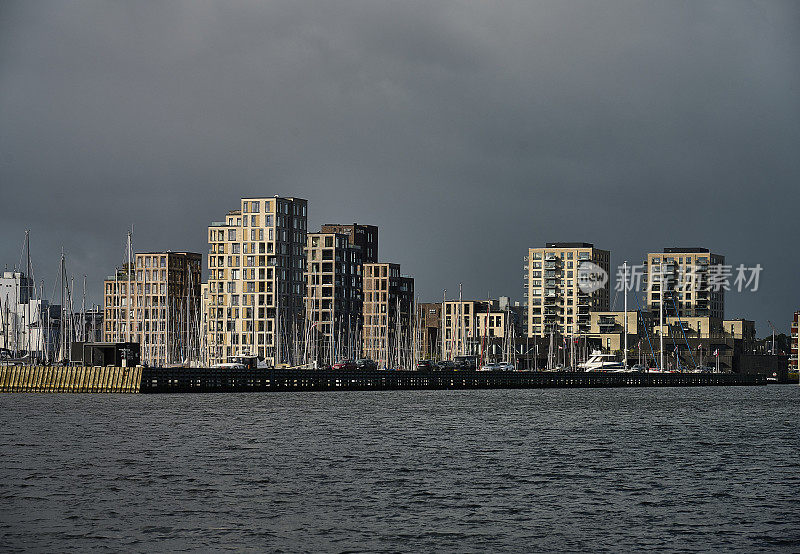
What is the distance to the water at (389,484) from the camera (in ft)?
117

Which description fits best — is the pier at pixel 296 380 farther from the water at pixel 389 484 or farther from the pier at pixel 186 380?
the water at pixel 389 484

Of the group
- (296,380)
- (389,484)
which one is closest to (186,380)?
(296,380)

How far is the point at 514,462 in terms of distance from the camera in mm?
60000

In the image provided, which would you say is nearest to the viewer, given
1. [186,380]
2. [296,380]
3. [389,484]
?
[389,484]

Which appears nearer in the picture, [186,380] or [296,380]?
[186,380]

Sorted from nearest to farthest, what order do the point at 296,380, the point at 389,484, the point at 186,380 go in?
1. the point at 389,484
2. the point at 186,380
3. the point at 296,380

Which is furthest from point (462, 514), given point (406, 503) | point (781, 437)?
point (781, 437)

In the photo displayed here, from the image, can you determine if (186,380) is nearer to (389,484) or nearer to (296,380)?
(296,380)

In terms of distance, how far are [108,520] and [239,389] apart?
393 ft

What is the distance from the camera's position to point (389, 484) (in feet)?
163

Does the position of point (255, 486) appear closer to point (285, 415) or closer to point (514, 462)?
point (514, 462)

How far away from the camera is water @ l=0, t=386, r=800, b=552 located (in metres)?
35.8

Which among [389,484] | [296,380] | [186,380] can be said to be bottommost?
[389,484]

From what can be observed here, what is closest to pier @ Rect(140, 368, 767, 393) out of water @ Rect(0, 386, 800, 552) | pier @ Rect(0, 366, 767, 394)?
pier @ Rect(0, 366, 767, 394)
